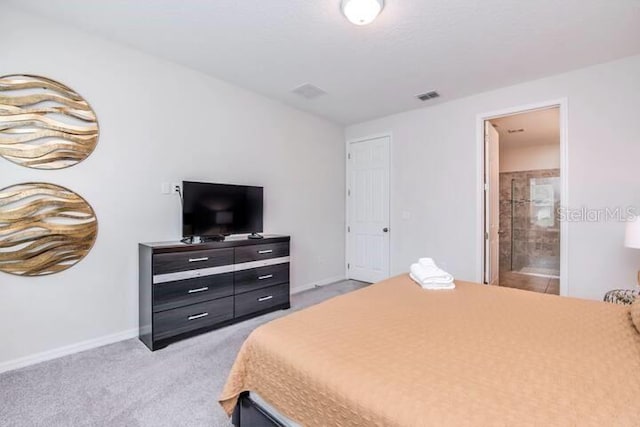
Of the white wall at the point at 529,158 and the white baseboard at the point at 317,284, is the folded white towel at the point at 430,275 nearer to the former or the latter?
the white baseboard at the point at 317,284

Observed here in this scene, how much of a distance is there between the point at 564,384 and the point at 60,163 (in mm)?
3295

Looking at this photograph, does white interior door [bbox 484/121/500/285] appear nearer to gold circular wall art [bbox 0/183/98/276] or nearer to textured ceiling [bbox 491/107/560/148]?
textured ceiling [bbox 491/107/560/148]

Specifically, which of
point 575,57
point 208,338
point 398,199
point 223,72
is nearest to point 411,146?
point 398,199

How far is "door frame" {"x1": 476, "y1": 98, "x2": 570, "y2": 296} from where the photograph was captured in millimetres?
3086

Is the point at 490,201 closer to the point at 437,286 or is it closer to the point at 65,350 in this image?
the point at 437,286

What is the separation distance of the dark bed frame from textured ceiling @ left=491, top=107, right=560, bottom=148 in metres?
4.02

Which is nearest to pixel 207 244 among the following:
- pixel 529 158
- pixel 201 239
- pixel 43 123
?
pixel 201 239

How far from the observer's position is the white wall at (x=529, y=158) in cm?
575

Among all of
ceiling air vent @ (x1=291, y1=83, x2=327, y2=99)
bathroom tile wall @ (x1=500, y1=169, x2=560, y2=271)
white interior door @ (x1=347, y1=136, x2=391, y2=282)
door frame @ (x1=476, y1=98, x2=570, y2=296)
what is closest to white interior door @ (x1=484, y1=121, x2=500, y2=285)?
door frame @ (x1=476, y1=98, x2=570, y2=296)

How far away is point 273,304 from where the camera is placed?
132 inches

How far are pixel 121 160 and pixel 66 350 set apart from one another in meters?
1.63

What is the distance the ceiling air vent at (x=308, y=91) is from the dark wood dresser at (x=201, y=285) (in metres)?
1.81

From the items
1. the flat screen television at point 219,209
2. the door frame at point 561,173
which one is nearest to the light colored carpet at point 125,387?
the flat screen television at point 219,209

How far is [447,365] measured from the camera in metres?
1.08
